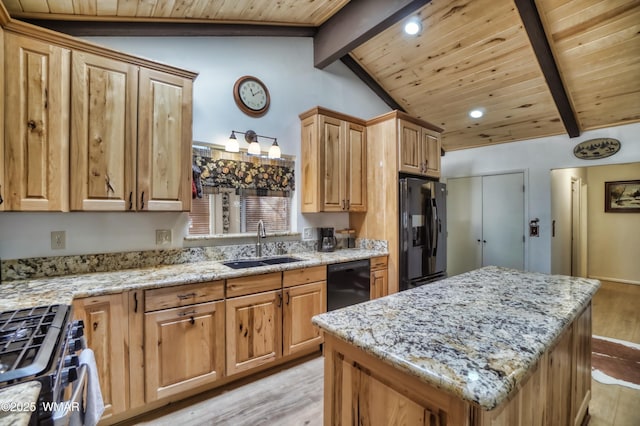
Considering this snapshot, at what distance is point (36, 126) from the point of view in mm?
1708

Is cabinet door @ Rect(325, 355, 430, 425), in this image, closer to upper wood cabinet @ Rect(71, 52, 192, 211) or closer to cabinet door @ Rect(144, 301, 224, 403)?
cabinet door @ Rect(144, 301, 224, 403)

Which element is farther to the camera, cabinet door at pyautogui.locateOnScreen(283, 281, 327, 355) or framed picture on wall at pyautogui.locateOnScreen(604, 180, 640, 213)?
framed picture on wall at pyautogui.locateOnScreen(604, 180, 640, 213)

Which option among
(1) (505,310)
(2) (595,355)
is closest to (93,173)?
(1) (505,310)

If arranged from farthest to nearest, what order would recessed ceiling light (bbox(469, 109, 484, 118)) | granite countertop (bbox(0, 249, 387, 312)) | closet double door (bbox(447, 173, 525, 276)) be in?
closet double door (bbox(447, 173, 525, 276)) → recessed ceiling light (bbox(469, 109, 484, 118)) → granite countertop (bbox(0, 249, 387, 312))

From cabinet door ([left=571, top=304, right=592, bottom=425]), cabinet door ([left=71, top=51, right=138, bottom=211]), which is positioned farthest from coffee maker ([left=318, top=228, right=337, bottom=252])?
cabinet door ([left=571, top=304, right=592, bottom=425])

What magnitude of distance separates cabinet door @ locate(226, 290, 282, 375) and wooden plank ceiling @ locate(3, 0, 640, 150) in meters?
2.36

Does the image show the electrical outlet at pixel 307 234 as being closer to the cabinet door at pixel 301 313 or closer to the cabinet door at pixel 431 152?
the cabinet door at pixel 301 313

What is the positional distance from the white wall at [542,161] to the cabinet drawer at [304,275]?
145 inches

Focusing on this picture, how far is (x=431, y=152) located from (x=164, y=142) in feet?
9.62

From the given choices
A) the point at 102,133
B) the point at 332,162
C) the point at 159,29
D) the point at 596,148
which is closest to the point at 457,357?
the point at 102,133

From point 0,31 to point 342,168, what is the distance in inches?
105

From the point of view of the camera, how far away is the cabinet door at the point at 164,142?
2043mm

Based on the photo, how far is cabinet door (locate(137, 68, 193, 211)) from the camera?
204cm

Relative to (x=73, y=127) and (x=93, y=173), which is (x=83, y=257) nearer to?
(x=93, y=173)
